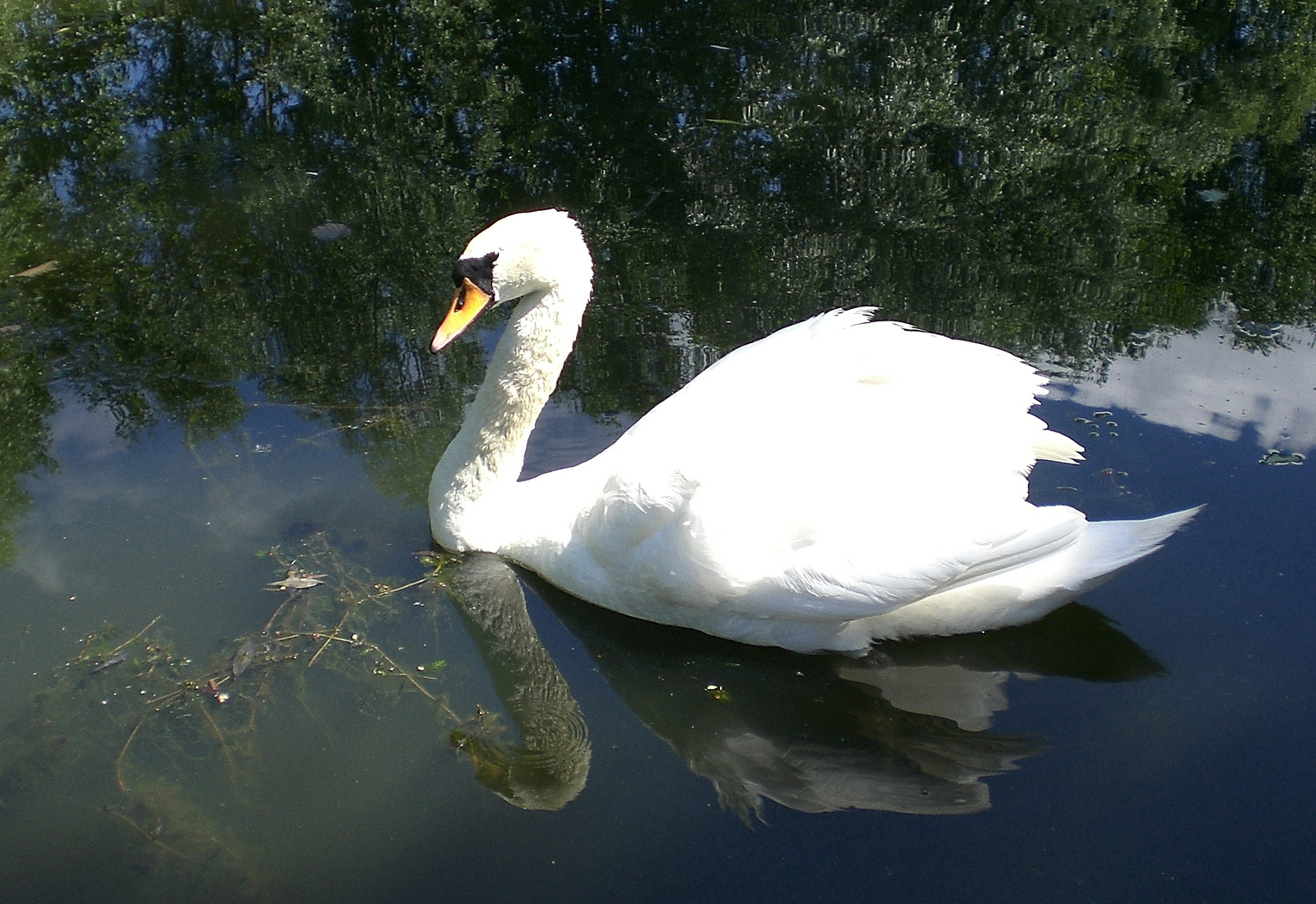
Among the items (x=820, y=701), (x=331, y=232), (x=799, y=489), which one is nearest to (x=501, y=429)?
(x=799, y=489)

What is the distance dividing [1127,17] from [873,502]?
29.5ft

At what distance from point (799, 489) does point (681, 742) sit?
1.02 m

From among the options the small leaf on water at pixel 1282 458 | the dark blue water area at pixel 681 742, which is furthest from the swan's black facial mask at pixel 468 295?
the small leaf on water at pixel 1282 458

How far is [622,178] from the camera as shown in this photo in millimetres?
8734

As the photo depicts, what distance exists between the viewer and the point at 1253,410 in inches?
230

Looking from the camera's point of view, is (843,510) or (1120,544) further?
(1120,544)

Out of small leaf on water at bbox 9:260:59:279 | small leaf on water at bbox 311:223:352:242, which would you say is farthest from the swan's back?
small leaf on water at bbox 9:260:59:279

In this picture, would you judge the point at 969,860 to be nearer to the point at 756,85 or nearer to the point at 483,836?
the point at 483,836

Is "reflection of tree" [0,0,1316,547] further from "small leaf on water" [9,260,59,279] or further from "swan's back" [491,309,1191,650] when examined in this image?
"swan's back" [491,309,1191,650]

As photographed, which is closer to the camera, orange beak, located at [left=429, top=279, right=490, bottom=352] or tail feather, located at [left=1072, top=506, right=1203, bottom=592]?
tail feather, located at [left=1072, top=506, right=1203, bottom=592]

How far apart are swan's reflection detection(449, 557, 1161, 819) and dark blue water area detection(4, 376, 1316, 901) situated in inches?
1.4

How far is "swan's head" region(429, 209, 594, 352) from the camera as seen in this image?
470 centimetres

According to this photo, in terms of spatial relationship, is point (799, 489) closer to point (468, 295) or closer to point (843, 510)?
point (843, 510)

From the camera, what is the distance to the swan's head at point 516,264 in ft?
15.4
